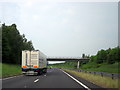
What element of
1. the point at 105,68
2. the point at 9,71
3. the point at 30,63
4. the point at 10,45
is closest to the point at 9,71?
the point at 9,71

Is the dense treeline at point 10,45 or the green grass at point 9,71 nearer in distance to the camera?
the green grass at point 9,71

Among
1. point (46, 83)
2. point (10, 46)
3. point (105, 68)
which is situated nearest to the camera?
point (46, 83)

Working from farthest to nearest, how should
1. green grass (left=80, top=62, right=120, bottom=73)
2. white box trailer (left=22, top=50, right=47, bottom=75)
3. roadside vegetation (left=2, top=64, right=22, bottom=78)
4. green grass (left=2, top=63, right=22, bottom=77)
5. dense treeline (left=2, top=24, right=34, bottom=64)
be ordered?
dense treeline (left=2, top=24, right=34, bottom=64)
green grass (left=80, top=62, right=120, bottom=73)
white box trailer (left=22, top=50, right=47, bottom=75)
green grass (left=2, top=63, right=22, bottom=77)
roadside vegetation (left=2, top=64, right=22, bottom=78)

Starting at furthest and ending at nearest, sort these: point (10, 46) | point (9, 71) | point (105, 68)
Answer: point (10, 46)
point (105, 68)
point (9, 71)

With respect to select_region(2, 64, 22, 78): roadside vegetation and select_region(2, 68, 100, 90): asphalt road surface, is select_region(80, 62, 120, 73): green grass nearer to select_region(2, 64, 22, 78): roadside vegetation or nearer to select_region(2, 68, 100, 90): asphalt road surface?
select_region(2, 64, 22, 78): roadside vegetation

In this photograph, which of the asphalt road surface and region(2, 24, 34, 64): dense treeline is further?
region(2, 24, 34, 64): dense treeline

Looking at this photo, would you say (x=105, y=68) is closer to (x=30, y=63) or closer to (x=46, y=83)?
(x=30, y=63)

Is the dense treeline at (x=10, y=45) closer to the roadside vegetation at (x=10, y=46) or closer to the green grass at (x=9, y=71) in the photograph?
the roadside vegetation at (x=10, y=46)

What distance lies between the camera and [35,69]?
24.7 meters

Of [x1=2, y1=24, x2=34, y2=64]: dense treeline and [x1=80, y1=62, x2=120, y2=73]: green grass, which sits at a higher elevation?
[x1=2, y1=24, x2=34, y2=64]: dense treeline

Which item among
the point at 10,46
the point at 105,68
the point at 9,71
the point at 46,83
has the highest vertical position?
the point at 10,46

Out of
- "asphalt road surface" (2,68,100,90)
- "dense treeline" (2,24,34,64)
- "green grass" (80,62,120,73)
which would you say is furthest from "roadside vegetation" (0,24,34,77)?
"asphalt road surface" (2,68,100,90)

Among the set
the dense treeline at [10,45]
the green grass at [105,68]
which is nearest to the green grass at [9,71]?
the dense treeline at [10,45]

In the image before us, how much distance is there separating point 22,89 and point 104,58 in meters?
107
